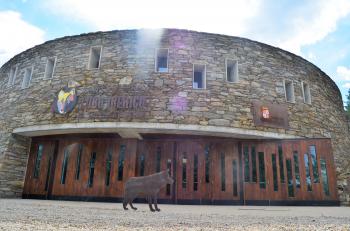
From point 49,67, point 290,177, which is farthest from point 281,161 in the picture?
point 49,67

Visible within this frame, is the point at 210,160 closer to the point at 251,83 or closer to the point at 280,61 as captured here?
the point at 251,83

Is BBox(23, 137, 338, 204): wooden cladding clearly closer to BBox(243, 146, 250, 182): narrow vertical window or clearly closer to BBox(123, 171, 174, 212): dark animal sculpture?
BBox(243, 146, 250, 182): narrow vertical window

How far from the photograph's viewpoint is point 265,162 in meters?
8.30

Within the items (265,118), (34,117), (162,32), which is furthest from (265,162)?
(34,117)

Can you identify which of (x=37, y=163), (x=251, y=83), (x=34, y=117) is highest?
(x=251, y=83)

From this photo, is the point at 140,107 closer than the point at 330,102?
Yes

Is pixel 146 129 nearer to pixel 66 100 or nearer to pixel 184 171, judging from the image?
pixel 184 171

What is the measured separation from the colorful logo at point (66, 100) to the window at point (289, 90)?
25.4 feet

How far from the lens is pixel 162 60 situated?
934 cm

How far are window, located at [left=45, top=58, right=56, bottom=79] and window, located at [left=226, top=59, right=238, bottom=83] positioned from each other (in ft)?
21.9

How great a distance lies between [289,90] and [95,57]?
763cm

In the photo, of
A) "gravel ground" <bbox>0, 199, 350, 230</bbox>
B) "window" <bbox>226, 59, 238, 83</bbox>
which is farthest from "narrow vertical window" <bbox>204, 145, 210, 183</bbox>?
"gravel ground" <bbox>0, 199, 350, 230</bbox>

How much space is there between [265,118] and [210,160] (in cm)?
236

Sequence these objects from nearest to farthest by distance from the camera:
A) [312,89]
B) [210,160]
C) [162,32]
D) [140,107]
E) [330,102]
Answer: [140,107], [210,160], [162,32], [312,89], [330,102]
